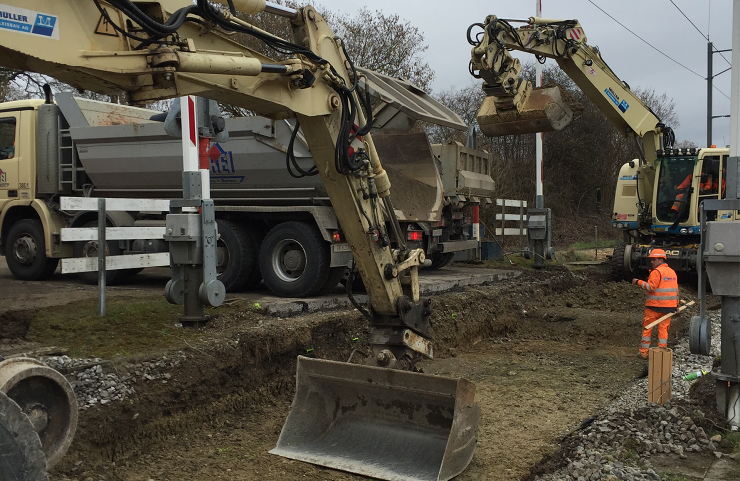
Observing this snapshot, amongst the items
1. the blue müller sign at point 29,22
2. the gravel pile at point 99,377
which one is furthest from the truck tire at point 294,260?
the blue müller sign at point 29,22

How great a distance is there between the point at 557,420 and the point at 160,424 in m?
3.20

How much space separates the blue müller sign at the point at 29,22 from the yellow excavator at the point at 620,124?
6.77m

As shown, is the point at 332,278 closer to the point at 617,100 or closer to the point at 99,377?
the point at 99,377

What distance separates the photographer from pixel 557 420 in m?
5.68

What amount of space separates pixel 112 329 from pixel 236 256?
9.73ft

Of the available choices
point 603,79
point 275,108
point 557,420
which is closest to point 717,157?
point 603,79

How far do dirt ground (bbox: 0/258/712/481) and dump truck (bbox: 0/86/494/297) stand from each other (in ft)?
2.81

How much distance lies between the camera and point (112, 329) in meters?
6.47

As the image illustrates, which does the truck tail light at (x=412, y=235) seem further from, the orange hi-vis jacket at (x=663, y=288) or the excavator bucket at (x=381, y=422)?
the excavator bucket at (x=381, y=422)

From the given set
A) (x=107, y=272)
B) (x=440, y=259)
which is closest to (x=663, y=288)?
(x=440, y=259)

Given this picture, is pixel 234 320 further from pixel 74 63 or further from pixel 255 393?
pixel 74 63

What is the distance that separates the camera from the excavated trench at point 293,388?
4785mm

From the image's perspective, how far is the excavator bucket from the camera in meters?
4.51

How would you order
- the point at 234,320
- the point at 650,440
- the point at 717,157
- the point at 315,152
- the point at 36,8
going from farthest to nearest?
1. the point at 717,157
2. the point at 234,320
3. the point at 315,152
4. the point at 650,440
5. the point at 36,8
